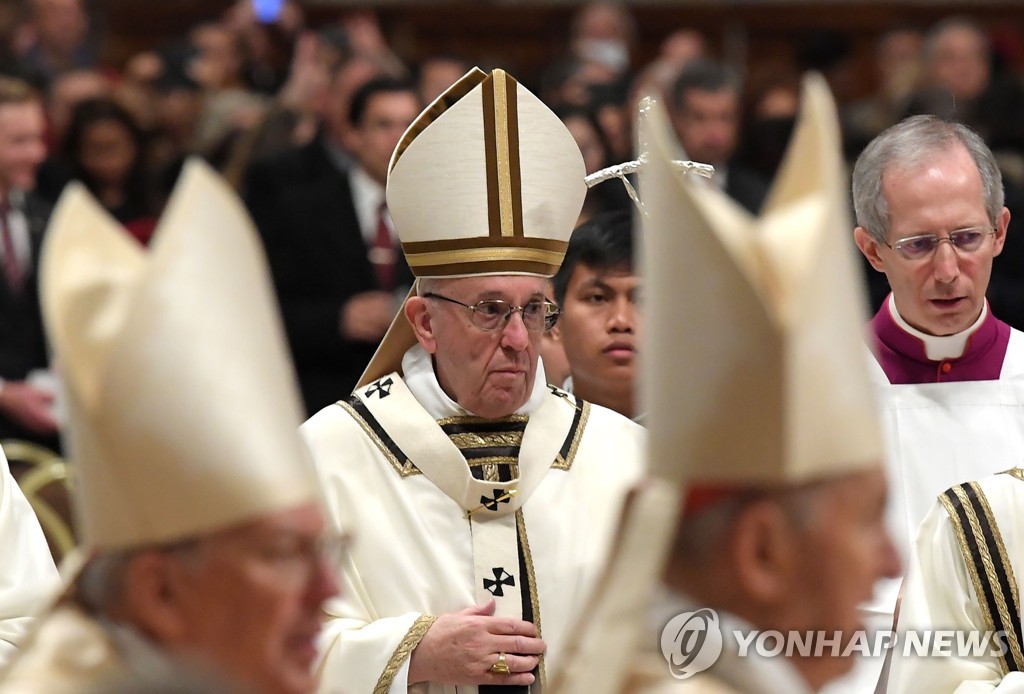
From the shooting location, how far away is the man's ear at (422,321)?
447cm

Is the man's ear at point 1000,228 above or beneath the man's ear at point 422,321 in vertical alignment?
above

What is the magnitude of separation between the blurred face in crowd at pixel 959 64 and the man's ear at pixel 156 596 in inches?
325

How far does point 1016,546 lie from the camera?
3.90 m

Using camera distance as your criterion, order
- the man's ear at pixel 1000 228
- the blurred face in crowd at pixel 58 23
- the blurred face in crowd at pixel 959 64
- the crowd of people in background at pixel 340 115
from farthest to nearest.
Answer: the blurred face in crowd at pixel 58 23
the blurred face in crowd at pixel 959 64
the crowd of people in background at pixel 340 115
the man's ear at pixel 1000 228

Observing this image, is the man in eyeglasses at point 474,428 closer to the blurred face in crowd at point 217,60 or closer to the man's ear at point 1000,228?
the man's ear at point 1000,228

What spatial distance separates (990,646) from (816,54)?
10644 millimetres

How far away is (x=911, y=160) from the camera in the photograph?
470cm

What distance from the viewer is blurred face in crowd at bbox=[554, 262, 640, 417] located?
16.9 feet

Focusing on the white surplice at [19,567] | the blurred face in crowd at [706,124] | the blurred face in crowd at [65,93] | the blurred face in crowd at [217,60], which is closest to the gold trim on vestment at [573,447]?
the white surplice at [19,567]

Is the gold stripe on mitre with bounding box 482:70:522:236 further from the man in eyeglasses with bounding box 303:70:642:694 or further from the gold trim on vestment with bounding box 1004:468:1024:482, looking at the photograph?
the gold trim on vestment with bounding box 1004:468:1024:482

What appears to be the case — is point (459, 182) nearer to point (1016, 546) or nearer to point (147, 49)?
point (1016, 546)

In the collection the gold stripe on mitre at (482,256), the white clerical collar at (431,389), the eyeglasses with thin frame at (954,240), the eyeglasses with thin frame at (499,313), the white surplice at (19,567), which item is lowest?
the white surplice at (19,567)

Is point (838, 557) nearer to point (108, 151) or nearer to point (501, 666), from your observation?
point (501, 666)

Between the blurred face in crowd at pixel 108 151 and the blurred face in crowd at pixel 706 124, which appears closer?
the blurred face in crowd at pixel 108 151
